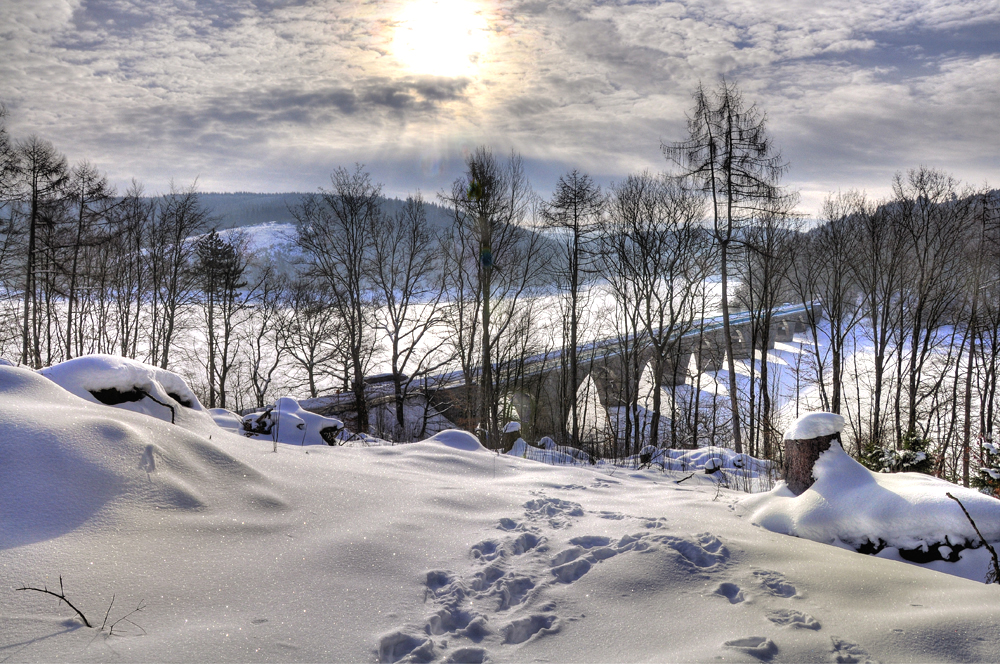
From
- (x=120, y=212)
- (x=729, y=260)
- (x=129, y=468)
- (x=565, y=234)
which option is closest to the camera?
(x=129, y=468)

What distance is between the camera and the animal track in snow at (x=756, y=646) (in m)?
2.15

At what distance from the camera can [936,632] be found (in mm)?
2230

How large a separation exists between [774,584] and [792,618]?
0.44m

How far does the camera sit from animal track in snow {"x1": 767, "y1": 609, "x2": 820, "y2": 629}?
2402 millimetres

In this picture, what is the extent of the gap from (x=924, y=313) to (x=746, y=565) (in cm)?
2535

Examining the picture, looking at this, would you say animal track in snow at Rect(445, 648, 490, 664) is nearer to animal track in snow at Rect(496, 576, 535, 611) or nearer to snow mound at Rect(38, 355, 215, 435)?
animal track in snow at Rect(496, 576, 535, 611)

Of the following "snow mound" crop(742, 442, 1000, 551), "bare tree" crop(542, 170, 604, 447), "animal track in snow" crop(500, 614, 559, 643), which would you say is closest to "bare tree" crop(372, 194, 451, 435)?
"bare tree" crop(542, 170, 604, 447)

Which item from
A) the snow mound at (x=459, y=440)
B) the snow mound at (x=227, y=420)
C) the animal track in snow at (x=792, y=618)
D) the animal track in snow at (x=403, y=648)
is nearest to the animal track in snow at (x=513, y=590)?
the animal track in snow at (x=403, y=648)

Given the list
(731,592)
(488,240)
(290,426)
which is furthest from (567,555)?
(488,240)

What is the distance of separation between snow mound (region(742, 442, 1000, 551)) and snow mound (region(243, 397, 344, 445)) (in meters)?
6.23

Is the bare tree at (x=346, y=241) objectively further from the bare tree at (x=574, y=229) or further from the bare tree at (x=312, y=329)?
the bare tree at (x=574, y=229)

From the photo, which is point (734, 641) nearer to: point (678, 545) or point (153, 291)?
point (678, 545)

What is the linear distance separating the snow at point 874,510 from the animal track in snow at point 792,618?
181 centimetres

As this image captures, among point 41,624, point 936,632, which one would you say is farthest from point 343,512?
point 936,632
